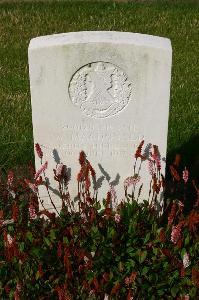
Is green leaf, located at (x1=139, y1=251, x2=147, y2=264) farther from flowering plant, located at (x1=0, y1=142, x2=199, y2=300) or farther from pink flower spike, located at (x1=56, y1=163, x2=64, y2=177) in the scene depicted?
pink flower spike, located at (x1=56, y1=163, x2=64, y2=177)

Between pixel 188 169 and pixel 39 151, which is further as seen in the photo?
pixel 188 169

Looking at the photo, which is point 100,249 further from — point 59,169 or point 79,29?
point 79,29

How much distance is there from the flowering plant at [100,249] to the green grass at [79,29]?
5.05ft

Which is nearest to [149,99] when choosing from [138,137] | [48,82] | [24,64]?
[138,137]

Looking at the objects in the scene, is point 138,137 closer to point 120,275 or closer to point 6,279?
point 120,275

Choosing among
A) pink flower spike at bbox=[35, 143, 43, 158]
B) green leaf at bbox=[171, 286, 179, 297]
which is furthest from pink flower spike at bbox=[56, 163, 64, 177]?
green leaf at bbox=[171, 286, 179, 297]

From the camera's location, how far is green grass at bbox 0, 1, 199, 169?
6.04 meters

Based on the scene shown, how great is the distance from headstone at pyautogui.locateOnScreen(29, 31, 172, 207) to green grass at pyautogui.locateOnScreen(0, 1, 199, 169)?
4.63 ft

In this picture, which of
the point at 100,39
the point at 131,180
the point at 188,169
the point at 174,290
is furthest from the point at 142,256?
Result: the point at 188,169

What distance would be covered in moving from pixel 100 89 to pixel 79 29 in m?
5.19

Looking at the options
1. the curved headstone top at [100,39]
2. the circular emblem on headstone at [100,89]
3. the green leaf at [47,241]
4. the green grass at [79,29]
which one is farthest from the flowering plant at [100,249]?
the green grass at [79,29]

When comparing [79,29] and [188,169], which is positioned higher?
[79,29]

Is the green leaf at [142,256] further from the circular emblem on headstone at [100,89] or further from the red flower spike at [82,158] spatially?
the circular emblem on headstone at [100,89]

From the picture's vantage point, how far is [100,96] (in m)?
3.97
